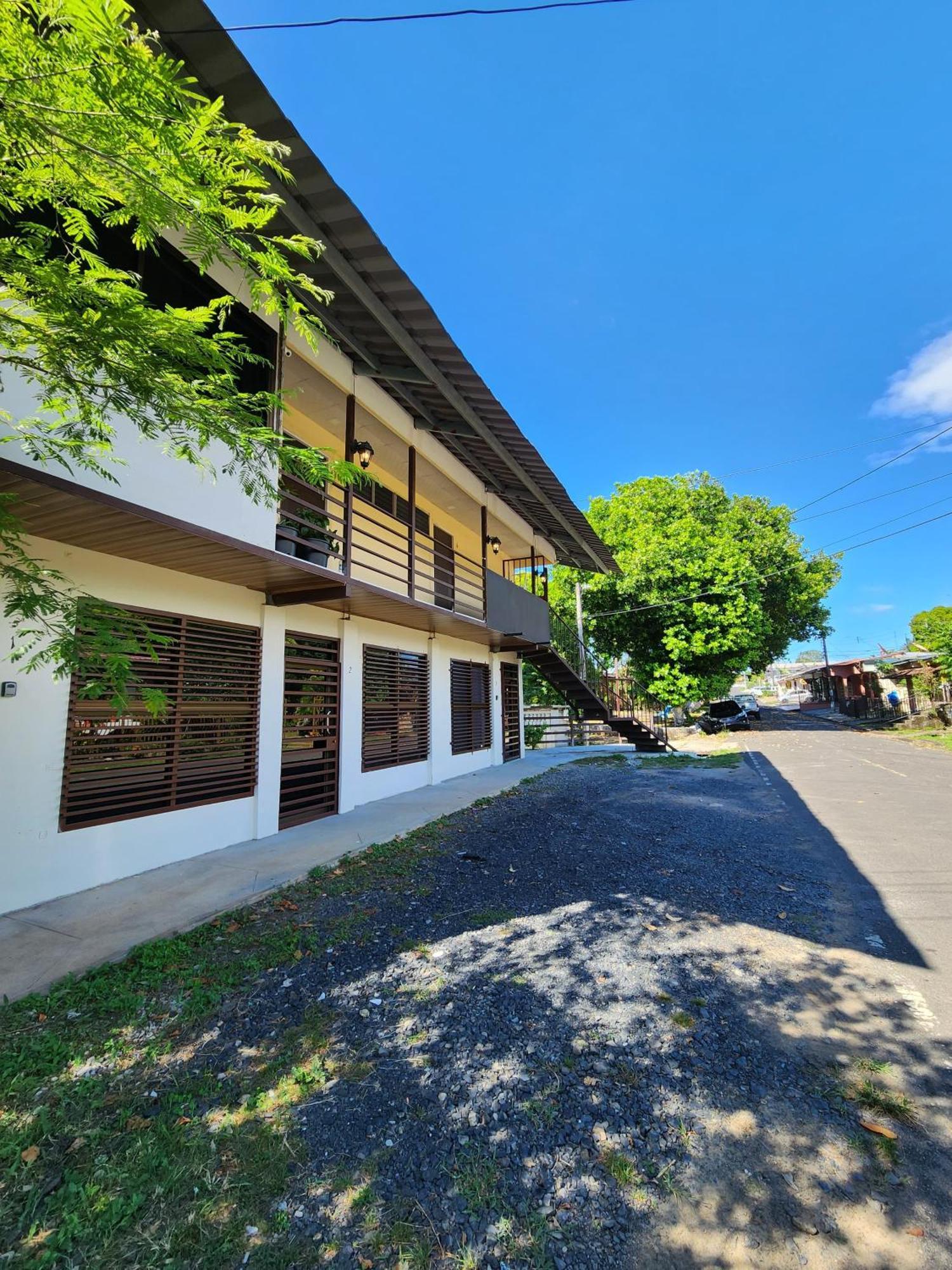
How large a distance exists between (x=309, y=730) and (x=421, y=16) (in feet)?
24.5

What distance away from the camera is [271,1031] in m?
2.79

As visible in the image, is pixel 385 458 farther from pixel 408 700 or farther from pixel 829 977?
pixel 829 977

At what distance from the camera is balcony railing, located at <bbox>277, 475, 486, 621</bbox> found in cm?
634

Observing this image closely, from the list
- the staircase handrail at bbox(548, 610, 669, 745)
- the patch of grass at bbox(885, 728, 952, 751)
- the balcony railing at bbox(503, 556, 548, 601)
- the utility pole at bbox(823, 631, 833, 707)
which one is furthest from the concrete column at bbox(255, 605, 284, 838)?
the utility pole at bbox(823, 631, 833, 707)

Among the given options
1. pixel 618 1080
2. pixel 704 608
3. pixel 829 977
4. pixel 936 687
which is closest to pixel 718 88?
pixel 829 977

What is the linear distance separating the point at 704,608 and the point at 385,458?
636 inches

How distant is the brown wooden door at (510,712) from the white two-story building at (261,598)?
377cm

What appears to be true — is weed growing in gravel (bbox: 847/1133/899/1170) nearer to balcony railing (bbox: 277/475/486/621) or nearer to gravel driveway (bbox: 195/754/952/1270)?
gravel driveway (bbox: 195/754/952/1270)

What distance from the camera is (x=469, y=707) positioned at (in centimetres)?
1251

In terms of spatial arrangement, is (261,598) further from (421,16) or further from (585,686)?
(585,686)

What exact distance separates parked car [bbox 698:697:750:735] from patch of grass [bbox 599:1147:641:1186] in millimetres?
25161

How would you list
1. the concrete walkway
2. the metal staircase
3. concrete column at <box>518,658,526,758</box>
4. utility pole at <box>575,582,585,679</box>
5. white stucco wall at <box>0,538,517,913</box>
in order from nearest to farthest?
the concrete walkway, white stucco wall at <box>0,538,517,913</box>, concrete column at <box>518,658,526,758</box>, the metal staircase, utility pole at <box>575,582,585,679</box>

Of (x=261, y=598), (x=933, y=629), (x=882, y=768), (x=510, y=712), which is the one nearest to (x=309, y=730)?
(x=261, y=598)

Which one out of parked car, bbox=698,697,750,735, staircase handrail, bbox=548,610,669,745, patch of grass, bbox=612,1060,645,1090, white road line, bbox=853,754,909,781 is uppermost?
staircase handrail, bbox=548,610,669,745
